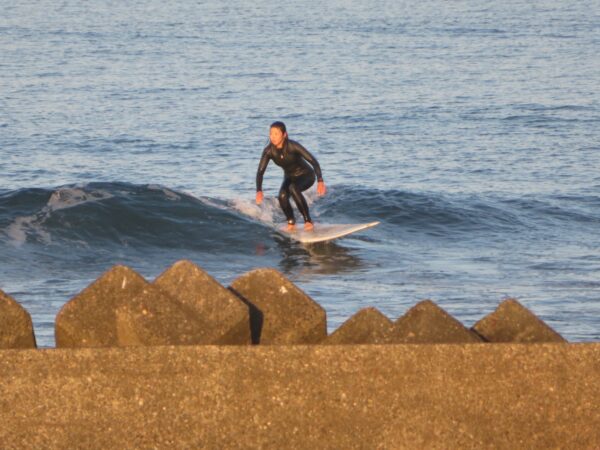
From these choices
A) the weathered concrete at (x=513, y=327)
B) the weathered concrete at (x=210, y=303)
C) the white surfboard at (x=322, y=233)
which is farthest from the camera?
the white surfboard at (x=322, y=233)

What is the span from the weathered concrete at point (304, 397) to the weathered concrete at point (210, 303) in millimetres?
302

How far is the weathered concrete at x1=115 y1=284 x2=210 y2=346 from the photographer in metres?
5.32

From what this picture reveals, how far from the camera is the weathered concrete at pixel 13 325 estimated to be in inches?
210

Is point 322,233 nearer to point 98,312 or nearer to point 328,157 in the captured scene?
point 328,157

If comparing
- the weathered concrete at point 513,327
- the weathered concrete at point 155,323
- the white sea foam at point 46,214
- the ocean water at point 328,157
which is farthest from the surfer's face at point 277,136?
the weathered concrete at point 155,323

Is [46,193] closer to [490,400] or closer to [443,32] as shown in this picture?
[490,400]

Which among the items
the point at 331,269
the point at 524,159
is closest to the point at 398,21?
the point at 524,159

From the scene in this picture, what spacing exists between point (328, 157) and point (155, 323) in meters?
24.5

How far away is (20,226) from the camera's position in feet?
62.6

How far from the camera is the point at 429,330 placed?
17.9 ft

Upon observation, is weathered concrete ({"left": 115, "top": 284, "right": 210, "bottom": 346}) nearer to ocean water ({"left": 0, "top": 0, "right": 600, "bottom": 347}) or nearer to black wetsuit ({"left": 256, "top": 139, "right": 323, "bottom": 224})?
ocean water ({"left": 0, "top": 0, "right": 600, "bottom": 347})

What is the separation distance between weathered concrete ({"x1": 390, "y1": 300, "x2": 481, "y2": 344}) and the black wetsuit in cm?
1141

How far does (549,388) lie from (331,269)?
36.6 feet

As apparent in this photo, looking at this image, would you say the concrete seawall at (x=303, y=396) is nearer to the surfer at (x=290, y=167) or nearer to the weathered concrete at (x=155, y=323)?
the weathered concrete at (x=155, y=323)
